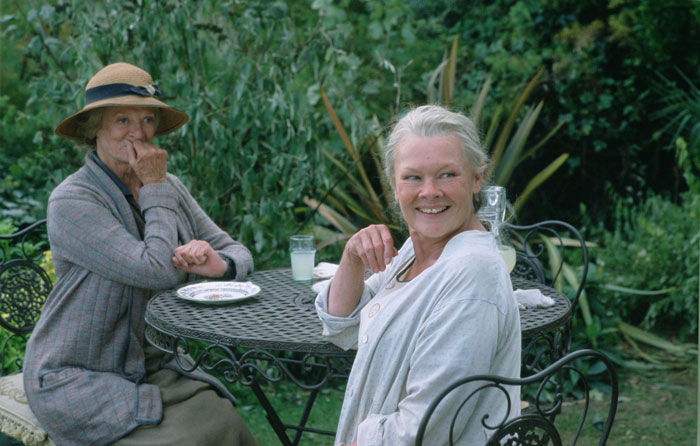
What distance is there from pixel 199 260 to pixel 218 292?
0.14 meters

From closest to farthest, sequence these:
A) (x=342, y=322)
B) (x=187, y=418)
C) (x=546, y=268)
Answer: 1. (x=342, y=322)
2. (x=187, y=418)
3. (x=546, y=268)

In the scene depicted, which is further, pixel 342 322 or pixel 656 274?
pixel 656 274

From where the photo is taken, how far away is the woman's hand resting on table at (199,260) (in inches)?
96.0

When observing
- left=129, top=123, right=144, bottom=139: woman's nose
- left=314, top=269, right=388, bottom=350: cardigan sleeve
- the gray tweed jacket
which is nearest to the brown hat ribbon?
left=129, top=123, right=144, bottom=139: woman's nose

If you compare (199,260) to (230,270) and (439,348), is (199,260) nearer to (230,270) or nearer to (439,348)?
(230,270)

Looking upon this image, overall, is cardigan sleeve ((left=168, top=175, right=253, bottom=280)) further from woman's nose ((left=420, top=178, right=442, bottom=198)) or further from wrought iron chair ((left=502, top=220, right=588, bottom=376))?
woman's nose ((left=420, top=178, right=442, bottom=198))

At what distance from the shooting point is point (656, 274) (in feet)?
14.9

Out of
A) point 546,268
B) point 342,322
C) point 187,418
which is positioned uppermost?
point 342,322

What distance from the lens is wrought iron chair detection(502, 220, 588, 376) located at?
2.39 metres

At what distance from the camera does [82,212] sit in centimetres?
232

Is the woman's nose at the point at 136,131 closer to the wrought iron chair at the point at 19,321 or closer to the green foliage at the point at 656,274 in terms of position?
the wrought iron chair at the point at 19,321

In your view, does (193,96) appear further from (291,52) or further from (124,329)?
(124,329)

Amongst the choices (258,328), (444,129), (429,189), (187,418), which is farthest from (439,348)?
(187,418)

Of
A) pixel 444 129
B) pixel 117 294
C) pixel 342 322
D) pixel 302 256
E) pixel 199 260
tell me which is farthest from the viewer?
pixel 302 256
